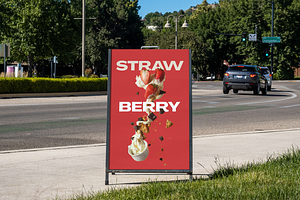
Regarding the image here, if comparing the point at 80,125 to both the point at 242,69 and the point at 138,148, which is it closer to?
the point at 138,148

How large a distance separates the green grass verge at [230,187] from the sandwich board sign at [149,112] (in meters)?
0.32

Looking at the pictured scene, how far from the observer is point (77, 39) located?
45844 mm

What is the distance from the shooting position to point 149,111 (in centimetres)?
524

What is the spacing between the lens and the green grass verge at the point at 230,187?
14.7ft

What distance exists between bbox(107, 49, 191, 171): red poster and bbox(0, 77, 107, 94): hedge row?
20.8 metres

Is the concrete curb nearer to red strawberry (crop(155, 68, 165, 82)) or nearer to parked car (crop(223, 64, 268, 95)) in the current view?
parked car (crop(223, 64, 268, 95))

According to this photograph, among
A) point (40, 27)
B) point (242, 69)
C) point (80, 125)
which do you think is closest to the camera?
point (80, 125)

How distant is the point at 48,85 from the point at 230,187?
23.3 m

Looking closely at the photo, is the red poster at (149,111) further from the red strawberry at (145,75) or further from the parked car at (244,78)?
the parked car at (244,78)

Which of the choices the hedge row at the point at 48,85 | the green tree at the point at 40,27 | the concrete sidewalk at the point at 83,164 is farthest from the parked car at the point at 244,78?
the green tree at the point at 40,27

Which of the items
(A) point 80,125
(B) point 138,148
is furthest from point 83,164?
(A) point 80,125

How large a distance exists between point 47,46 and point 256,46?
1472 inches

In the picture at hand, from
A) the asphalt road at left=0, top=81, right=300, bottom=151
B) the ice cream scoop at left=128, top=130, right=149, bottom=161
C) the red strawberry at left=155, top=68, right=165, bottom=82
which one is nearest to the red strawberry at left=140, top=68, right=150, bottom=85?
the red strawberry at left=155, top=68, right=165, bottom=82

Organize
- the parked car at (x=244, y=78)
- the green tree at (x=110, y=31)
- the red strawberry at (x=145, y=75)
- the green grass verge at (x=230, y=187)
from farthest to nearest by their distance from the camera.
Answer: the green tree at (x=110, y=31), the parked car at (x=244, y=78), the red strawberry at (x=145, y=75), the green grass verge at (x=230, y=187)
